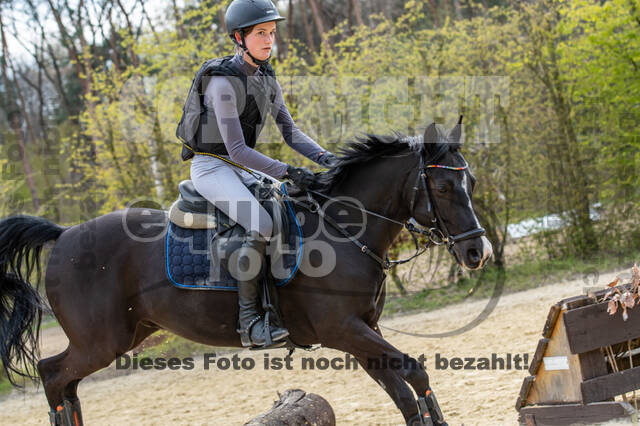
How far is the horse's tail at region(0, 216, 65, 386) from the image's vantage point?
4.36 m

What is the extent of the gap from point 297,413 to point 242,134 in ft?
6.70

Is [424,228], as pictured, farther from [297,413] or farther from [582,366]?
[297,413]

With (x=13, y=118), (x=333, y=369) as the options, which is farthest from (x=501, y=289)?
(x=13, y=118)

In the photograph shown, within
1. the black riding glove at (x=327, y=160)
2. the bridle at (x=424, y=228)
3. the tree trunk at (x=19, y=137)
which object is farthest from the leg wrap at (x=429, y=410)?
the tree trunk at (x=19, y=137)

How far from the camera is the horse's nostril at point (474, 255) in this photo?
3.42m

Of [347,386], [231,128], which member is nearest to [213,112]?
[231,128]

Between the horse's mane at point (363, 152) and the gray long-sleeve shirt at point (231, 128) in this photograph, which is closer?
the gray long-sleeve shirt at point (231, 128)

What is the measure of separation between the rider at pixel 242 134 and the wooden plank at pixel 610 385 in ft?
6.21

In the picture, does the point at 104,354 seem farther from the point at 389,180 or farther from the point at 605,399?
the point at 605,399

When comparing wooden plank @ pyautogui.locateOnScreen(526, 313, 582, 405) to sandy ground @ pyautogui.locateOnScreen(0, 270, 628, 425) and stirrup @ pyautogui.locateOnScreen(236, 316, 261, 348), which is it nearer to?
sandy ground @ pyautogui.locateOnScreen(0, 270, 628, 425)

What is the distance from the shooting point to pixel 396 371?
3482 mm

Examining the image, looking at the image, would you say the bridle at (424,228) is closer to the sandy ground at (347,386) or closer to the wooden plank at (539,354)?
the wooden plank at (539,354)

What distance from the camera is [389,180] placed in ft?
12.6

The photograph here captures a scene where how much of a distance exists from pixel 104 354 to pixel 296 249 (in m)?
1.54
